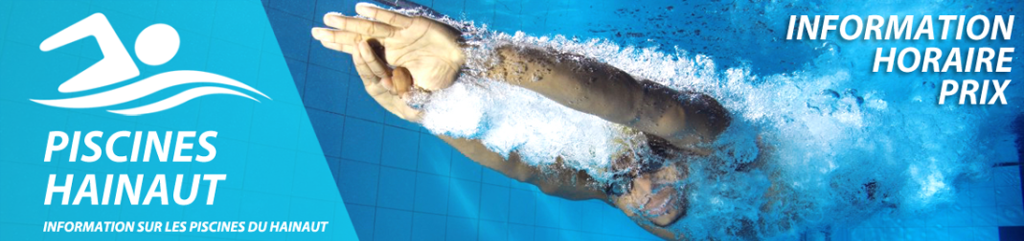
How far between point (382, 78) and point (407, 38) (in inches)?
11.0

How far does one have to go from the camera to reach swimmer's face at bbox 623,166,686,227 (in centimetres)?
385

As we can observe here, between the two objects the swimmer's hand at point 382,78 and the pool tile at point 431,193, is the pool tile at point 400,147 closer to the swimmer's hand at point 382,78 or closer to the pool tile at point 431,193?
the pool tile at point 431,193

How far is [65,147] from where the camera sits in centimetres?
443

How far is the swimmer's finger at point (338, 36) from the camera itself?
8.19ft

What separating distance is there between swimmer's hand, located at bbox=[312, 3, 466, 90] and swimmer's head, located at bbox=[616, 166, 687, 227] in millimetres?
1675

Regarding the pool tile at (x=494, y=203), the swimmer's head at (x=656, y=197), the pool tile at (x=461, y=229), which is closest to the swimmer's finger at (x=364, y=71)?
the swimmer's head at (x=656, y=197)

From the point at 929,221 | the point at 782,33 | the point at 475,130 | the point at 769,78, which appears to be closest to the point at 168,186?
the point at 475,130

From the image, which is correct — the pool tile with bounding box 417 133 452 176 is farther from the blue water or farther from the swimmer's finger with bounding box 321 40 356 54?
the swimmer's finger with bounding box 321 40 356 54

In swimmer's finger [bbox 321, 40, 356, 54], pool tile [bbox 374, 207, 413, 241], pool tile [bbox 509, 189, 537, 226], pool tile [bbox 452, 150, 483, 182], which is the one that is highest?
swimmer's finger [bbox 321, 40, 356, 54]

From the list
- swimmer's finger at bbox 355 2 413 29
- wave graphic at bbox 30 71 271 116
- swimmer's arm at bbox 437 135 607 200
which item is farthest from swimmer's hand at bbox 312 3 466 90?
wave graphic at bbox 30 71 271 116

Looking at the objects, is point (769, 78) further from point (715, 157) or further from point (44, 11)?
point (44, 11)

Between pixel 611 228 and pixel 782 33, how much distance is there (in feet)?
9.58

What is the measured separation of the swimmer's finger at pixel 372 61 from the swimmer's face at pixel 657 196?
178 cm

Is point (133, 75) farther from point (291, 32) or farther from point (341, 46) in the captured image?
point (341, 46)
